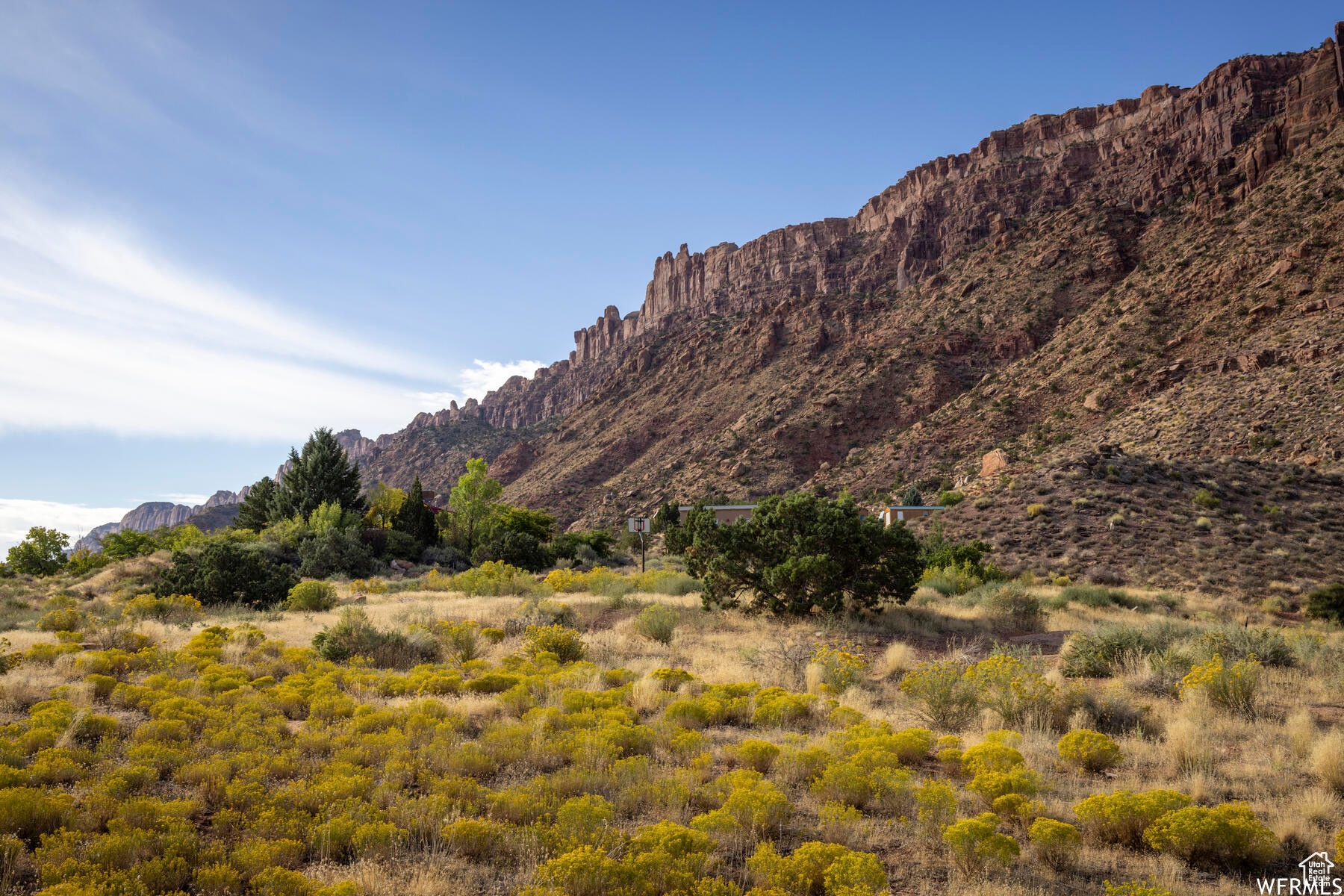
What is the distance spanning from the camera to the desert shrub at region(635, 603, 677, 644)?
1388 cm

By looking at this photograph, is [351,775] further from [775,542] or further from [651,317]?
[651,317]

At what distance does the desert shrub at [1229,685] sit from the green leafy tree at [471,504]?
118 feet

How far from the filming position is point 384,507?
41812mm

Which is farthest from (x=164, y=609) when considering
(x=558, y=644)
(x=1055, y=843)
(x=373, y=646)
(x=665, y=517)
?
(x=665, y=517)

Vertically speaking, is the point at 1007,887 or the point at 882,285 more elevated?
the point at 882,285

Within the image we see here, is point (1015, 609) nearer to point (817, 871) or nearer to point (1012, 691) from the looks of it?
point (1012, 691)

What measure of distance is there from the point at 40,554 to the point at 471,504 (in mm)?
20948

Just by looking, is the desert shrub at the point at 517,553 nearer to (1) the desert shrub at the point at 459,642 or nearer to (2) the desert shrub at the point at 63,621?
(2) the desert shrub at the point at 63,621

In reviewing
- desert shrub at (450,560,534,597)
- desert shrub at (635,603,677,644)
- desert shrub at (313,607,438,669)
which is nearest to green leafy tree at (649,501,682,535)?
desert shrub at (450,560,534,597)

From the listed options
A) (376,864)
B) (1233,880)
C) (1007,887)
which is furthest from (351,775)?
(1233,880)

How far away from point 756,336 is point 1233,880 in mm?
86964

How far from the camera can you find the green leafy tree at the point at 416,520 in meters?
39.0

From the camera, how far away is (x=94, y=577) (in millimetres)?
24125

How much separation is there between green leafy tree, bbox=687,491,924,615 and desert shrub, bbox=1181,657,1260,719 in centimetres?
699
